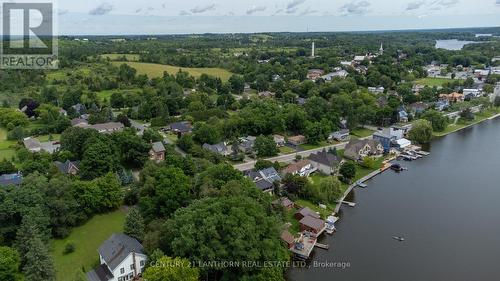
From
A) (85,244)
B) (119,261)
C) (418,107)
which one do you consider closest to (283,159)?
(85,244)

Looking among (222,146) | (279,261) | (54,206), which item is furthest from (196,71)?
(279,261)

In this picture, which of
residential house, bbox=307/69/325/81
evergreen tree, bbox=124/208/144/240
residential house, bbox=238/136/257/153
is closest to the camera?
evergreen tree, bbox=124/208/144/240

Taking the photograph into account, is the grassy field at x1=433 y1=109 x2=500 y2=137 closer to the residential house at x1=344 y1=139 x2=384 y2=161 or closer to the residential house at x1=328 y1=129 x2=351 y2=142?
the residential house at x1=328 y1=129 x2=351 y2=142

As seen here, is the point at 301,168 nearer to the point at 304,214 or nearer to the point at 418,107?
the point at 304,214

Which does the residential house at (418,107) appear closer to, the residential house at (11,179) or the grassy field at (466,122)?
the grassy field at (466,122)

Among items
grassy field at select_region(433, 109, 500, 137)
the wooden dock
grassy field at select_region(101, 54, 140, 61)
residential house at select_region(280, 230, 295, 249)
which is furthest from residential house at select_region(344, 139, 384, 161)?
grassy field at select_region(101, 54, 140, 61)

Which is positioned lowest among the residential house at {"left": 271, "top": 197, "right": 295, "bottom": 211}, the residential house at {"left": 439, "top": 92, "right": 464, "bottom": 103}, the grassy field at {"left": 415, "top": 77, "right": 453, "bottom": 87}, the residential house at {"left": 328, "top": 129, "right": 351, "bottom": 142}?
the residential house at {"left": 271, "top": 197, "right": 295, "bottom": 211}

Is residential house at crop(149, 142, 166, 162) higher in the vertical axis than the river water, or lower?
higher
